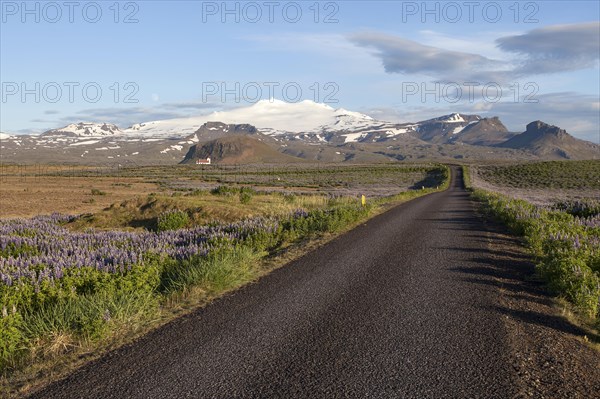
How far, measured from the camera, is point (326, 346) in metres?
6.18

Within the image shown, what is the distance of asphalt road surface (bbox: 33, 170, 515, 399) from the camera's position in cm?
508

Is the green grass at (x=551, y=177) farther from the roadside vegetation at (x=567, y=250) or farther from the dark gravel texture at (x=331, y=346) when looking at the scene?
the dark gravel texture at (x=331, y=346)

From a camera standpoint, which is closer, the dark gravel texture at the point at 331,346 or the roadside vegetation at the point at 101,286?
the dark gravel texture at the point at 331,346

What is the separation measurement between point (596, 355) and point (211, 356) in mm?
4800

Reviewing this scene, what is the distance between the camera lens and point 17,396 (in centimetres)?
493

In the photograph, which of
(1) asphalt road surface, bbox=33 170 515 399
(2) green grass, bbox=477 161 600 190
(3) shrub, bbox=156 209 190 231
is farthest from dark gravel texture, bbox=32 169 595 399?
(2) green grass, bbox=477 161 600 190

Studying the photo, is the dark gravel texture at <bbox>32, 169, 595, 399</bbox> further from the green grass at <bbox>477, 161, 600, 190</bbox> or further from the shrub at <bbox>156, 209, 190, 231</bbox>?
the green grass at <bbox>477, 161, 600, 190</bbox>

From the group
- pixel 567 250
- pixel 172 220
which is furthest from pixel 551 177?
pixel 567 250

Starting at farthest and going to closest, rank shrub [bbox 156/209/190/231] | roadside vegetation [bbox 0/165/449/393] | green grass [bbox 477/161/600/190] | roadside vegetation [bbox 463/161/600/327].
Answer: green grass [bbox 477/161/600/190] → shrub [bbox 156/209/190/231] → roadside vegetation [bbox 463/161/600/327] → roadside vegetation [bbox 0/165/449/393]

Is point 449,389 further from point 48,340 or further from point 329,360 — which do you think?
point 48,340

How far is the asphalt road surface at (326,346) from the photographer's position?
16.7ft

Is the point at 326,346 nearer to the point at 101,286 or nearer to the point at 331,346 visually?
the point at 331,346

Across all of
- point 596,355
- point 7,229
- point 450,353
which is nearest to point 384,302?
point 450,353

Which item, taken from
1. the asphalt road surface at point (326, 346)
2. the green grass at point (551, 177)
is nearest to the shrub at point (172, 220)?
the asphalt road surface at point (326, 346)
